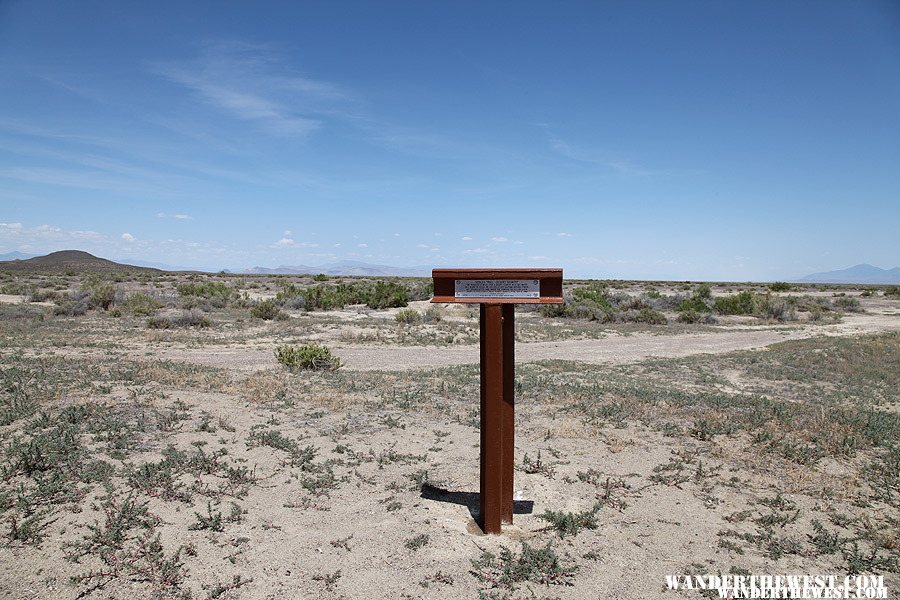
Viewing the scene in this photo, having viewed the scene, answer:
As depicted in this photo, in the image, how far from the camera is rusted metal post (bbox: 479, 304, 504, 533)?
5.05 metres

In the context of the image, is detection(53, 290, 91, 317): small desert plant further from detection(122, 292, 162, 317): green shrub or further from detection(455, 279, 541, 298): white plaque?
detection(455, 279, 541, 298): white plaque

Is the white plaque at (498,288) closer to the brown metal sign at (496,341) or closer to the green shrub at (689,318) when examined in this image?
the brown metal sign at (496,341)

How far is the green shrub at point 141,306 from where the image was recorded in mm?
24719

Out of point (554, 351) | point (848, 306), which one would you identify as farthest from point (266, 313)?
point (848, 306)

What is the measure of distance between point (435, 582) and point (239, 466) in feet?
10.3

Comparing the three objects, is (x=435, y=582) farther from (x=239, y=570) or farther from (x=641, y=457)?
(x=641, y=457)

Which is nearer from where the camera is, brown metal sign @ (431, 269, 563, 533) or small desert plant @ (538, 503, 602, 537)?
brown metal sign @ (431, 269, 563, 533)

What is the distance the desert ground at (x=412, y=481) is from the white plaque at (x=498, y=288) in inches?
89.1

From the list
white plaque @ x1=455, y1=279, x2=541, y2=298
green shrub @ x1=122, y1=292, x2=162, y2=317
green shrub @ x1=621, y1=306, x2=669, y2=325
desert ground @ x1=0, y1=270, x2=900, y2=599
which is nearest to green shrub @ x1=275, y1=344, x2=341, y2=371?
desert ground @ x1=0, y1=270, x2=900, y2=599

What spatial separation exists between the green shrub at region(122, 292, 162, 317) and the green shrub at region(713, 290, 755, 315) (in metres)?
32.6

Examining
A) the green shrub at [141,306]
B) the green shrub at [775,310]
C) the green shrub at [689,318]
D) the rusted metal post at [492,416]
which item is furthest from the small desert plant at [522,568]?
the green shrub at [775,310]

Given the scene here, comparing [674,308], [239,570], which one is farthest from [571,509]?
[674,308]

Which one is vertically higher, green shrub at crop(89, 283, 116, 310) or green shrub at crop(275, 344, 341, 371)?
green shrub at crop(89, 283, 116, 310)

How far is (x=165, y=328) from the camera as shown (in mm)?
21641
